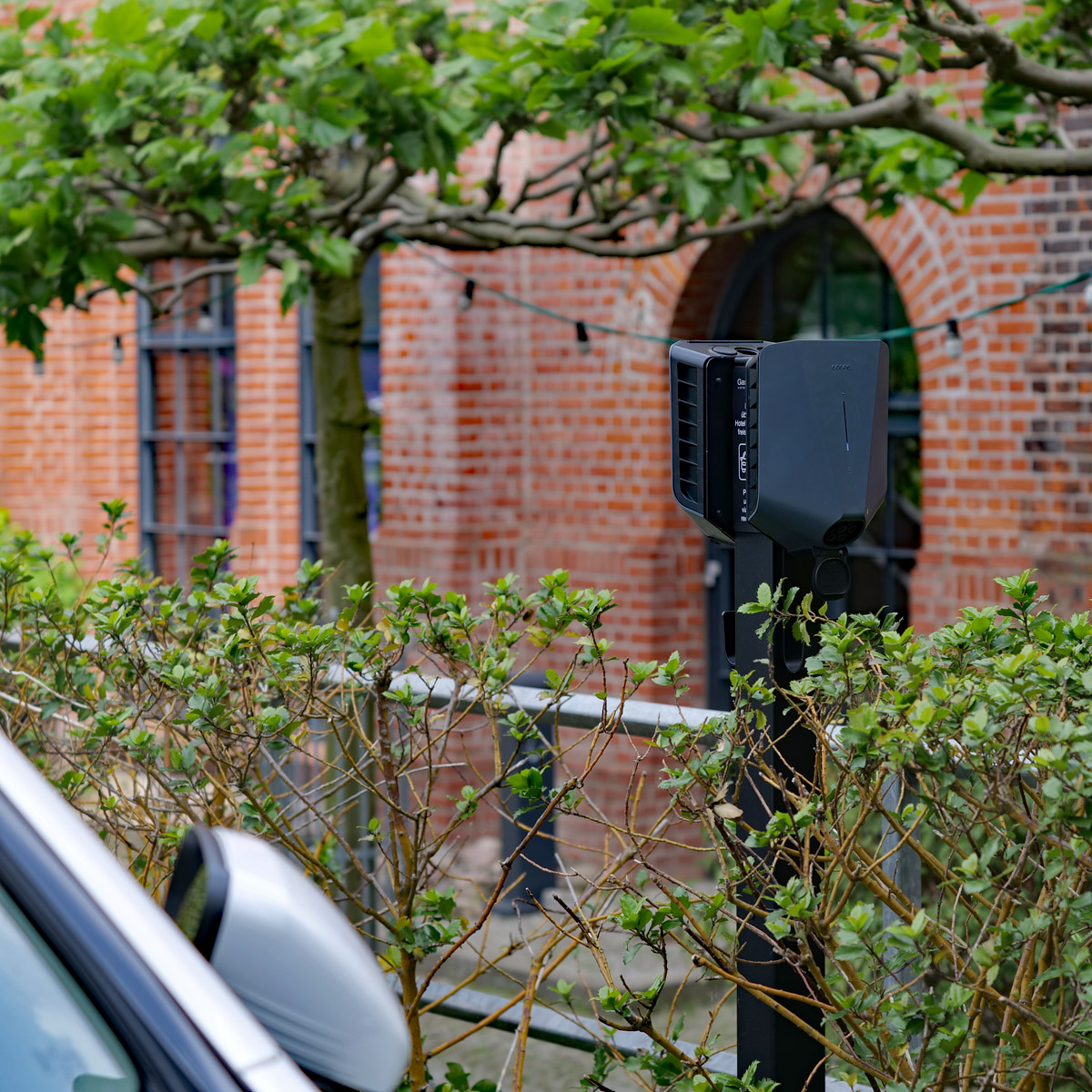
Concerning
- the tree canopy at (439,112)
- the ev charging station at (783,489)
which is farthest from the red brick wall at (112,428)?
the ev charging station at (783,489)

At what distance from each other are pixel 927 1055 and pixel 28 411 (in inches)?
396

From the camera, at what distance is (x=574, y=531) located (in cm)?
782

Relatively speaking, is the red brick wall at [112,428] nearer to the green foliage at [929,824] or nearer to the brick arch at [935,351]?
the brick arch at [935,351]

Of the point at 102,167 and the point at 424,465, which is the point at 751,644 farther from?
the point at 424,465

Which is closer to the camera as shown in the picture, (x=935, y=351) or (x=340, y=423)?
(x=340, y=423)

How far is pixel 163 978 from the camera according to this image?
1364 millimetres

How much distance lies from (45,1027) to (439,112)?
4.08 meters

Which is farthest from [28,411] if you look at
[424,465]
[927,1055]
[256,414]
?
[927,1055]

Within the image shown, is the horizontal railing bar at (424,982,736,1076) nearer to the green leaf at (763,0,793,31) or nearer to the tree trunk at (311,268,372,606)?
the green leaf at (763,0,793,31)

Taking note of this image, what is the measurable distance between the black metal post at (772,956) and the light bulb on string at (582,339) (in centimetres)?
470

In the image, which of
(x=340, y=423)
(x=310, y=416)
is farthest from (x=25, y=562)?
(x=310, y=416)

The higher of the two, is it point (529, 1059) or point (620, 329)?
point (620, 329)

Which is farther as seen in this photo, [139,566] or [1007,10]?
[1007,10]

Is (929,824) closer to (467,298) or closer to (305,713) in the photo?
(305,713)
